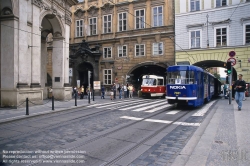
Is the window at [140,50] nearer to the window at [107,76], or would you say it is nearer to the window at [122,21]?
the window at [122,21]

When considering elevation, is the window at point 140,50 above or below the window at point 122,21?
below

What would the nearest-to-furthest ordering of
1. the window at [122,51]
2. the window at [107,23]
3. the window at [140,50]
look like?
1. the window at [140,50]
2. the window at [122,51]
3. the window at [107,23]

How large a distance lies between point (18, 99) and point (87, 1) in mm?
24507

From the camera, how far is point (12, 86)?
13.0 meters

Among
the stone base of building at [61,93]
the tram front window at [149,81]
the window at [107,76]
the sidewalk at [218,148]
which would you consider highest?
the window at [107,76]

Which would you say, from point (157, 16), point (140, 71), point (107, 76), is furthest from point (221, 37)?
point (107, 76)

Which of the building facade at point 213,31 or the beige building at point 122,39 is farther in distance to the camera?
the beige building at point 122,39

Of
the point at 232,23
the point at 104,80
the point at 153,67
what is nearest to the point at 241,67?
the point at 232,23

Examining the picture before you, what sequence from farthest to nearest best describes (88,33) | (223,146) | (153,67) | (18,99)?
→ (88,33) → (153,67) → (18,99) → (223,146)

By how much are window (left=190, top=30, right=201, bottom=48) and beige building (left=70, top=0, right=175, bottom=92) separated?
7.91 feet

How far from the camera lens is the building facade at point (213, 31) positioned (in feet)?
74.3

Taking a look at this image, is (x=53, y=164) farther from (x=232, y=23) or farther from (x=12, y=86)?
(x=232, y=23)

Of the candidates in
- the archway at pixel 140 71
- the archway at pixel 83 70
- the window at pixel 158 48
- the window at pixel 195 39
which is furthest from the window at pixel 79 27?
the window at pixel 195 39

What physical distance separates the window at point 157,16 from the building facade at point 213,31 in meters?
2.24
